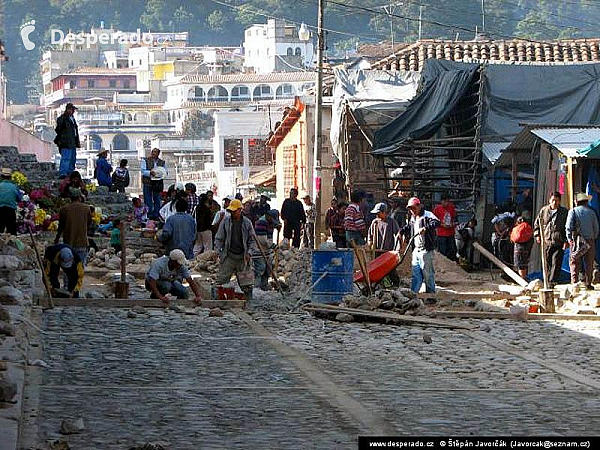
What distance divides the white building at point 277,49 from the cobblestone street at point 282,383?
104m

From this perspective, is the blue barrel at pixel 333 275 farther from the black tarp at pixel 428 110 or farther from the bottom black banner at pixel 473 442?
the black tarp at pixel 428 110

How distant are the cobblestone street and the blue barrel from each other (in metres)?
1.83

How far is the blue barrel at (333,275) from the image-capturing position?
1875cm

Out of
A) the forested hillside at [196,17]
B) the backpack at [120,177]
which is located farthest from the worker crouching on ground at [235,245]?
the forested hillside at [196,17]

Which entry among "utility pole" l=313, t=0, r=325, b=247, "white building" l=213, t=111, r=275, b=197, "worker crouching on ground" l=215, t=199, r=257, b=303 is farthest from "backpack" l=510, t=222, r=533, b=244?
"white building" l=213, t=111, r=275, b=197

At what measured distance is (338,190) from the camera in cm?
3831

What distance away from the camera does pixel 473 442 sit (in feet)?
27.6

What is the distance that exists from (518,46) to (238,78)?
2608 inches

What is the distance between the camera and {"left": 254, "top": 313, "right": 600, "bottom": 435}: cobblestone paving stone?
9.73m

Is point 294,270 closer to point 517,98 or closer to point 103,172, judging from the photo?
point 517,98

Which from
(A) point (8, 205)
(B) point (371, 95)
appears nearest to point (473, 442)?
(A) point (8, 205)

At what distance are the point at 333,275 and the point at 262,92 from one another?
92.0 m

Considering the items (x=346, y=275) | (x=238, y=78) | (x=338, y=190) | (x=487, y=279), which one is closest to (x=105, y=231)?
(x=487, y=279)

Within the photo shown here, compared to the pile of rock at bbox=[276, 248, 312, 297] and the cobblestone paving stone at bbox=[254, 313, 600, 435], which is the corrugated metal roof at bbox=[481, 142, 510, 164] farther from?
the cobblestone paving stone at bbox=[254, 313, 600, 435]
